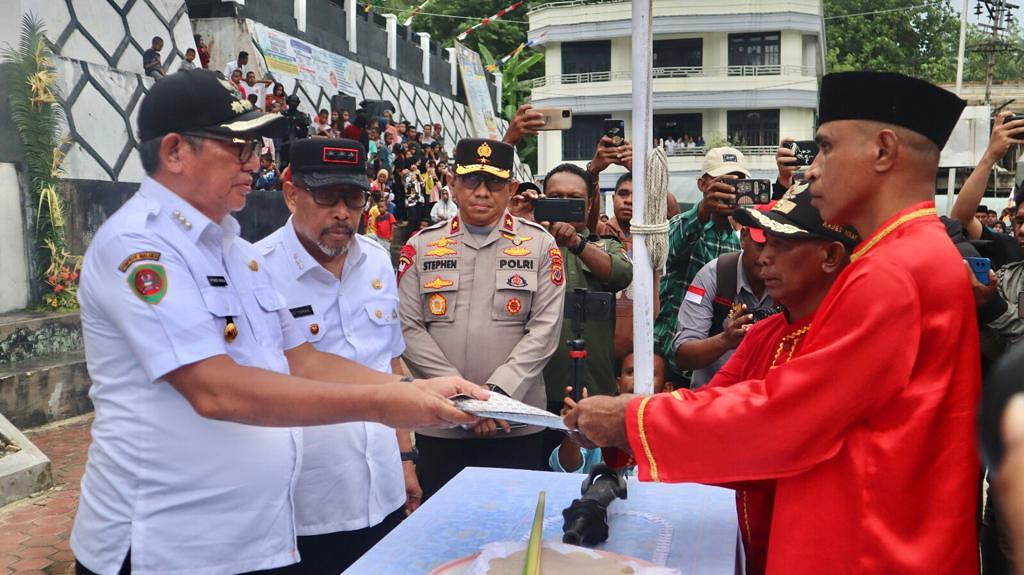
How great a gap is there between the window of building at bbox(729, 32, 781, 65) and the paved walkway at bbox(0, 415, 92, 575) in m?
30.6

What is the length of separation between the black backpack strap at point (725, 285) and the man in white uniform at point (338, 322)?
165 cm

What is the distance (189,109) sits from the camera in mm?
2203

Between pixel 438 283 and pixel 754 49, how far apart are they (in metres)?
31.9

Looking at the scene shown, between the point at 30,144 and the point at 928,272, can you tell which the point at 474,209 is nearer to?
the point at 928,272

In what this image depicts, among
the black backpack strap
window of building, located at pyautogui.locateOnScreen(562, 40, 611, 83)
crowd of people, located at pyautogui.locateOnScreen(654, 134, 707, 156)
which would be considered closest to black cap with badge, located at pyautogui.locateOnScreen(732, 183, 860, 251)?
the black backpack strap

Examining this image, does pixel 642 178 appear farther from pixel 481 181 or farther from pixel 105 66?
pixel 105 66

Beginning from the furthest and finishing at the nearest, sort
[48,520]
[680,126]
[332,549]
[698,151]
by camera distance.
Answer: [680,126] < [698,151] < [48,520] < [332,549]

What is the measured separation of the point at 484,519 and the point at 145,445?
0.94 meters

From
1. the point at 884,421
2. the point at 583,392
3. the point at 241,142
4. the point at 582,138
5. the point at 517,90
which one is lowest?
the point at 583,392

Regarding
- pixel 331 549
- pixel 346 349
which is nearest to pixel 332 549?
pixel 331 549

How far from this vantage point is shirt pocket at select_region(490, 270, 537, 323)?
390 centimetres

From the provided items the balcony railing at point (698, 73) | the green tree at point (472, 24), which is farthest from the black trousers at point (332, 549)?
the green tree at point (472, 24)

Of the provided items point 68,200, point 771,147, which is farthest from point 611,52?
point 68,200

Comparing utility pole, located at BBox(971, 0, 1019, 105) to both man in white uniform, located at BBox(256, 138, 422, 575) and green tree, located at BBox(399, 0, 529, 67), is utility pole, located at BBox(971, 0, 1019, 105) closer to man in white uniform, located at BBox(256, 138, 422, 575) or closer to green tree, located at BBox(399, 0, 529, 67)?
green tree, located at BBox(399, 0, 529, 67)
